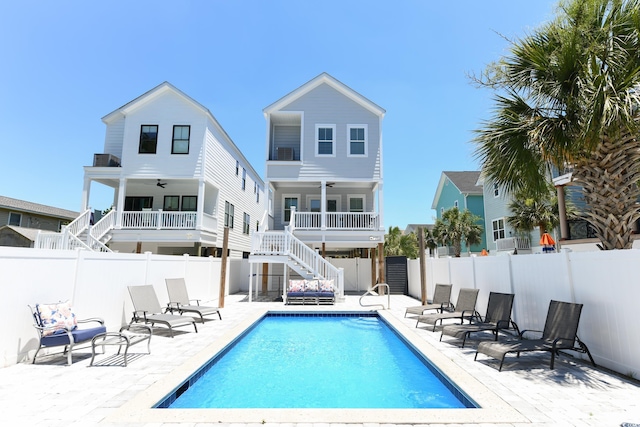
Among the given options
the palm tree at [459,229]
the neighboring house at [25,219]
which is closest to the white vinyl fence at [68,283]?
the neighboring house at [25,219]

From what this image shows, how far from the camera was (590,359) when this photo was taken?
535cm

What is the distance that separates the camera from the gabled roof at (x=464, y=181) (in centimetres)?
2936

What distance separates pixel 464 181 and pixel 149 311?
97.7ft

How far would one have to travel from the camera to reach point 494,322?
24.7 ft

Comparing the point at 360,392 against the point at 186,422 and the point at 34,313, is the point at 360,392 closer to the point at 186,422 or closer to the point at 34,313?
the point at 186,422

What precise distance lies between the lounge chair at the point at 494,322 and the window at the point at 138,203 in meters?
18.9

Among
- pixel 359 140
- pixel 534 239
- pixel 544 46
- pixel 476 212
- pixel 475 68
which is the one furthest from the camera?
pixel 476 212

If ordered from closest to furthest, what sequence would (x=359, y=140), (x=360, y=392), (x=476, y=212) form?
(x=360, y=392), (x=359, y=140), (x=476, y=212)

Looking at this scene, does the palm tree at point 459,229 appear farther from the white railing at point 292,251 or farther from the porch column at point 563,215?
the white railing at point 292,251

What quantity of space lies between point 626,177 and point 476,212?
2507cm

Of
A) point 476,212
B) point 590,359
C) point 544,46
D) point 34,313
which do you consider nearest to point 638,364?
point 590,359

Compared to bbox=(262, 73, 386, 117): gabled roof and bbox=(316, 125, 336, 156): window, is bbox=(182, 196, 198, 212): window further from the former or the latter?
bbox=(316, 125, 336, 156): window

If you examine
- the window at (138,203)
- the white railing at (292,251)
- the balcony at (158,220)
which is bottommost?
the white railing at (292,251)

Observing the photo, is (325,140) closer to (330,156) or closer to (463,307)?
(330,156)
